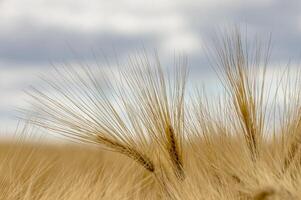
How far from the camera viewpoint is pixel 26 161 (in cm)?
250

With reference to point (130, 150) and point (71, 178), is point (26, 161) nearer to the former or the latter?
point (71, 178)

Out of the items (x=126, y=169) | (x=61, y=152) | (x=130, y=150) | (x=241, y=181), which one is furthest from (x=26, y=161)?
(x=61, y=152)

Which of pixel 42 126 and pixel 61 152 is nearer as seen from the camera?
pixel 42 126

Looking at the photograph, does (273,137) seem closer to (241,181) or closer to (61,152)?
(241,181)

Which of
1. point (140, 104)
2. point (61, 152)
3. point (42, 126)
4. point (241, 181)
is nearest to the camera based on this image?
point (241, 181)

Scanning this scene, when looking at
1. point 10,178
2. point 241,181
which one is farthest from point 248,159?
point 10,178

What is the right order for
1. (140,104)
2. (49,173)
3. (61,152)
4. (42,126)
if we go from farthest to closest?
(61,152) → (49,173) → (42,126) → (140,104)

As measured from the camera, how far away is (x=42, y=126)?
2.25m

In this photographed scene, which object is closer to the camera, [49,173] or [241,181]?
[241,181]

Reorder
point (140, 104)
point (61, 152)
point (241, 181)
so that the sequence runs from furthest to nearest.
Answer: point (61, 152)
point (140, 104)
point (241, 181)

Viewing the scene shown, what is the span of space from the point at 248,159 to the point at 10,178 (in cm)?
83

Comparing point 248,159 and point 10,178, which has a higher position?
point 248,159

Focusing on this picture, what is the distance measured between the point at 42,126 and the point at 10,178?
220mm

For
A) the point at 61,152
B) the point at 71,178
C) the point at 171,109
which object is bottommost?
the point at 61,152
